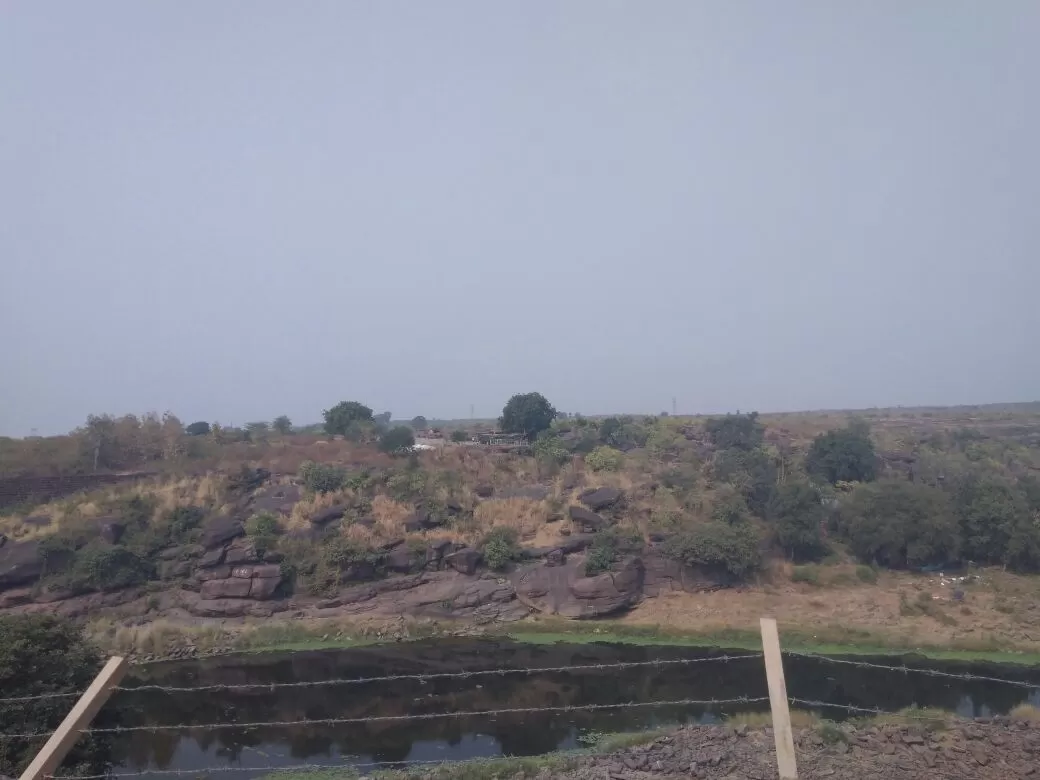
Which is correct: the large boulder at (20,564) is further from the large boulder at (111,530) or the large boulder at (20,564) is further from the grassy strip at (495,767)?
the grassy strip at (495,767)

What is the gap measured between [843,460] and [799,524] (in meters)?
9.49

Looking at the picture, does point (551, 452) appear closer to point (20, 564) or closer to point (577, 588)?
point (577, 588)

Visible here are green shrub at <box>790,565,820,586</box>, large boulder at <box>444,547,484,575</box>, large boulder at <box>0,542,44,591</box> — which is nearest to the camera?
large boulder at <box>0,542,44,591</box>

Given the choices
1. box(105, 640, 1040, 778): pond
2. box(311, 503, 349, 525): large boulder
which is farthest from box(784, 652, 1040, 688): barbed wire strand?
box(311, 503, 349, 525): large boulder

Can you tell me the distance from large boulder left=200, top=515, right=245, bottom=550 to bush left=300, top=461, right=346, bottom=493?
3592mm

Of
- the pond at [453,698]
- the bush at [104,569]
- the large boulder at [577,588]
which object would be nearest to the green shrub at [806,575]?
the large boulder at [577,588]

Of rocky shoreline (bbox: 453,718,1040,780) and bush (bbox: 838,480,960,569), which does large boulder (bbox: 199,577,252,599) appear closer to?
rocky shoreline (bbox: 453,718,1040,780)

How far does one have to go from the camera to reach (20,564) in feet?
76.0

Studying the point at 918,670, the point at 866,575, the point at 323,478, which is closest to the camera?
the point at 918,670

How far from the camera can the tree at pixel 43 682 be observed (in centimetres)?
1034

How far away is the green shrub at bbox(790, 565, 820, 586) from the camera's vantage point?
25.3 m

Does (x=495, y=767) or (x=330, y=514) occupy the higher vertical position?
(x=330, y=514)

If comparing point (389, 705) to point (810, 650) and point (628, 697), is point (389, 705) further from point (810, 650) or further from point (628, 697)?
point (810, 650)

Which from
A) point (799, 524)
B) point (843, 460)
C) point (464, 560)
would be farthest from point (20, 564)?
point (843, 460)
